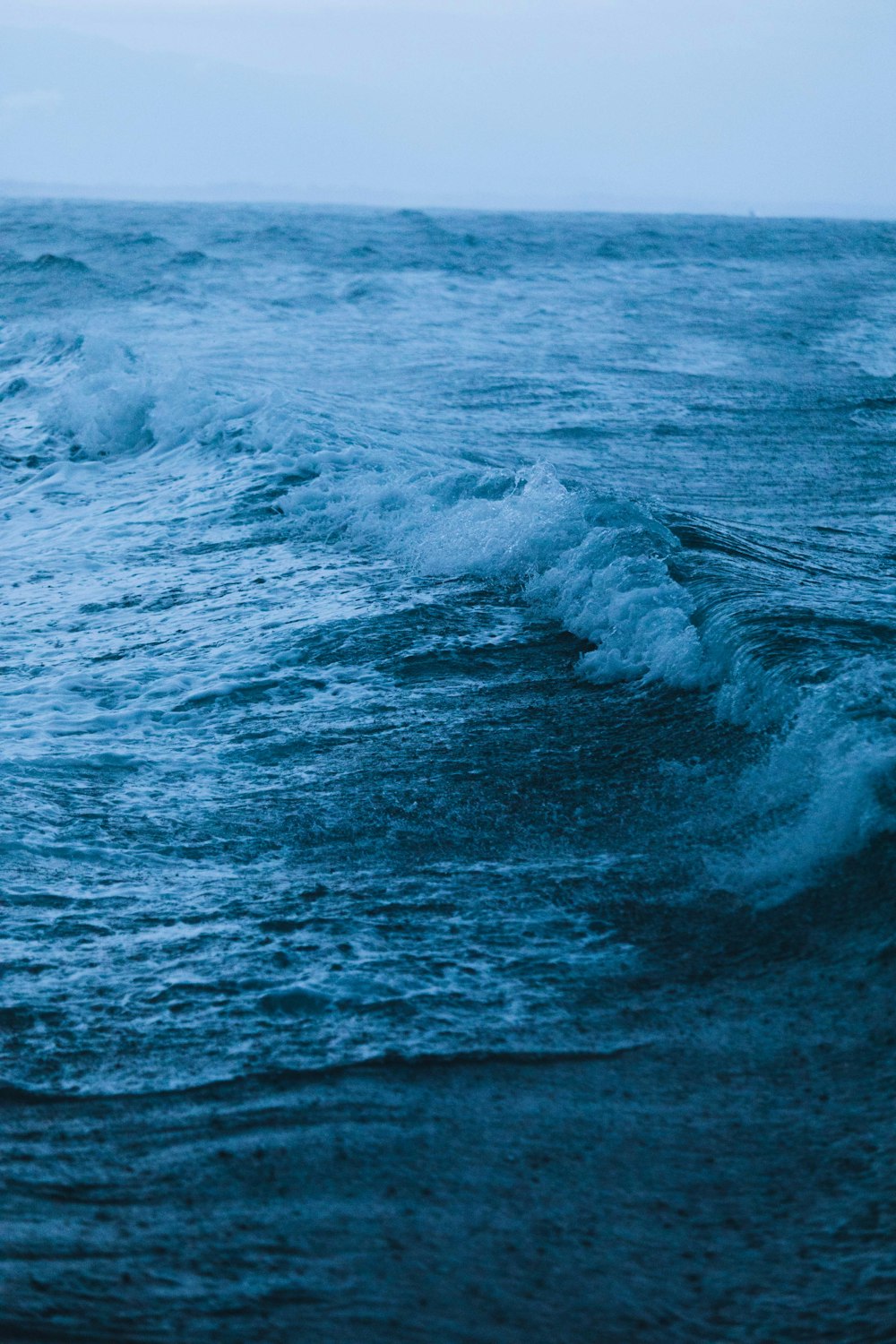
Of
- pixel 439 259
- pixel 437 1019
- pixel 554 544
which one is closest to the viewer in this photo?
pixel 437 1019

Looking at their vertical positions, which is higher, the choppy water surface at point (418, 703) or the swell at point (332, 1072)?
the choppy water surface at point (418, 703)

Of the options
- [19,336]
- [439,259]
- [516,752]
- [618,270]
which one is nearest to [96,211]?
[439,259]

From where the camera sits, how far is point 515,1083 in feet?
9.05

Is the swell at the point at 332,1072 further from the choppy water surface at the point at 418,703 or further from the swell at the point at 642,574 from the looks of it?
the swell at the point at 642,574

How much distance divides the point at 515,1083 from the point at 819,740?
1.94m

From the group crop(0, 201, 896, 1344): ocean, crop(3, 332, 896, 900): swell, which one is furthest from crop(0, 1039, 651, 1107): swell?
crop(3, 332, 896, 900): swell

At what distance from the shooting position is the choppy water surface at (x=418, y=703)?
320cm

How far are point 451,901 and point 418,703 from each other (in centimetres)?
168

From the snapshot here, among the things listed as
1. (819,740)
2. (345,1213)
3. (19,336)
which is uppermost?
(19,336)

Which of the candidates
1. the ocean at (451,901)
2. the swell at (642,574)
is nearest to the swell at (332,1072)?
the ocean at (451,901)

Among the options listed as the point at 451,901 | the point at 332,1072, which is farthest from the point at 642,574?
the point at 332,1072

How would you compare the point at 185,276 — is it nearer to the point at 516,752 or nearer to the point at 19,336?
the point at 19,336

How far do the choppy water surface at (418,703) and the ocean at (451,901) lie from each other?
0.07 ft

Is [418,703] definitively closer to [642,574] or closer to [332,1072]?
[642,574]
